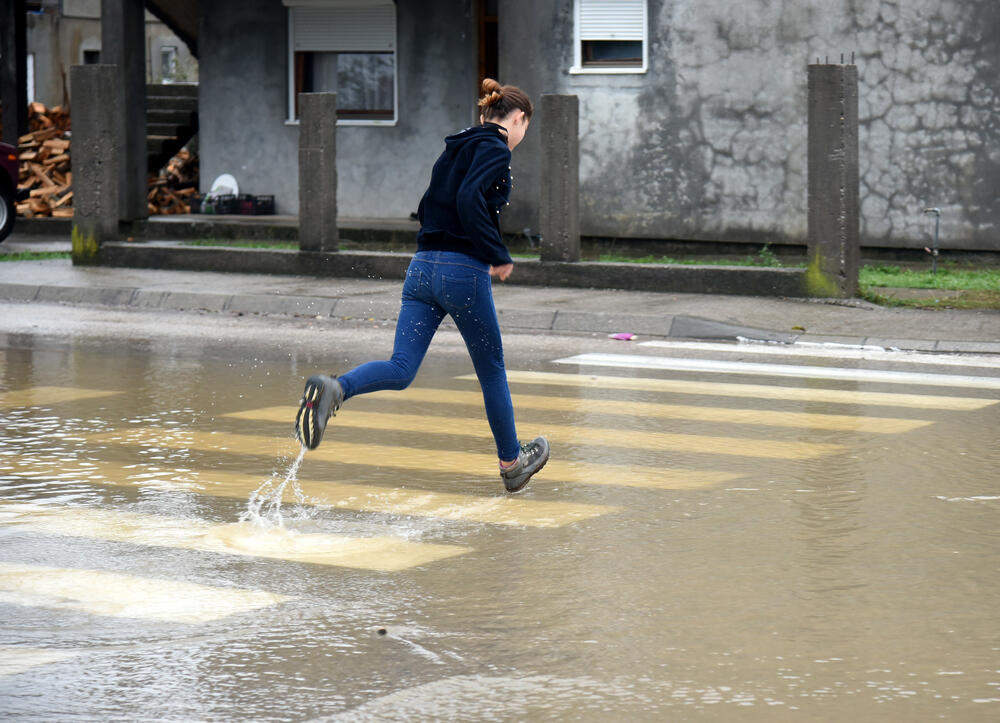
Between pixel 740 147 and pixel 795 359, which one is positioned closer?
pixel 795 359

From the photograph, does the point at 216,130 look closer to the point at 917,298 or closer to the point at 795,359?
the point at 917,298

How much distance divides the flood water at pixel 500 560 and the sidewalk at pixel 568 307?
286cm

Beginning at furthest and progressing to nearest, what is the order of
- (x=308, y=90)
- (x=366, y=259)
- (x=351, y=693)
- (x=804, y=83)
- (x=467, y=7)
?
(x=308, y=90) < (x=467, y=7) < (x=804, y=83) < (x=366, y=259) < (x=351, y=693)

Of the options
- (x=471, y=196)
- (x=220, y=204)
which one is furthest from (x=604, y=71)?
(x=471, y=196)

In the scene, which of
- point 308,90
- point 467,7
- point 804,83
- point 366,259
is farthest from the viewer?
point 308,90

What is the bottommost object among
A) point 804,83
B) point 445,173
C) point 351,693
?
point 351,693

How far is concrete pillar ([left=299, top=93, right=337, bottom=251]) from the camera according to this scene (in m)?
17.0

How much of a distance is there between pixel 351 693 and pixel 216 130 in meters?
20.3

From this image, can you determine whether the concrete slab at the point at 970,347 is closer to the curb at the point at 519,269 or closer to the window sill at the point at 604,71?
the curb at the point at 519,269

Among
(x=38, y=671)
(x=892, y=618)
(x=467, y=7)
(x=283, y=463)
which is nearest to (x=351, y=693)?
(x=38, y=671)

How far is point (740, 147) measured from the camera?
18.9m

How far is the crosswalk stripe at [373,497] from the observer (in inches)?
277

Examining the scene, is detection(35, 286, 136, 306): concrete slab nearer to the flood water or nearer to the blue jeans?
the flood water

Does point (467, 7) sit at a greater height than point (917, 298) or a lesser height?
greater
